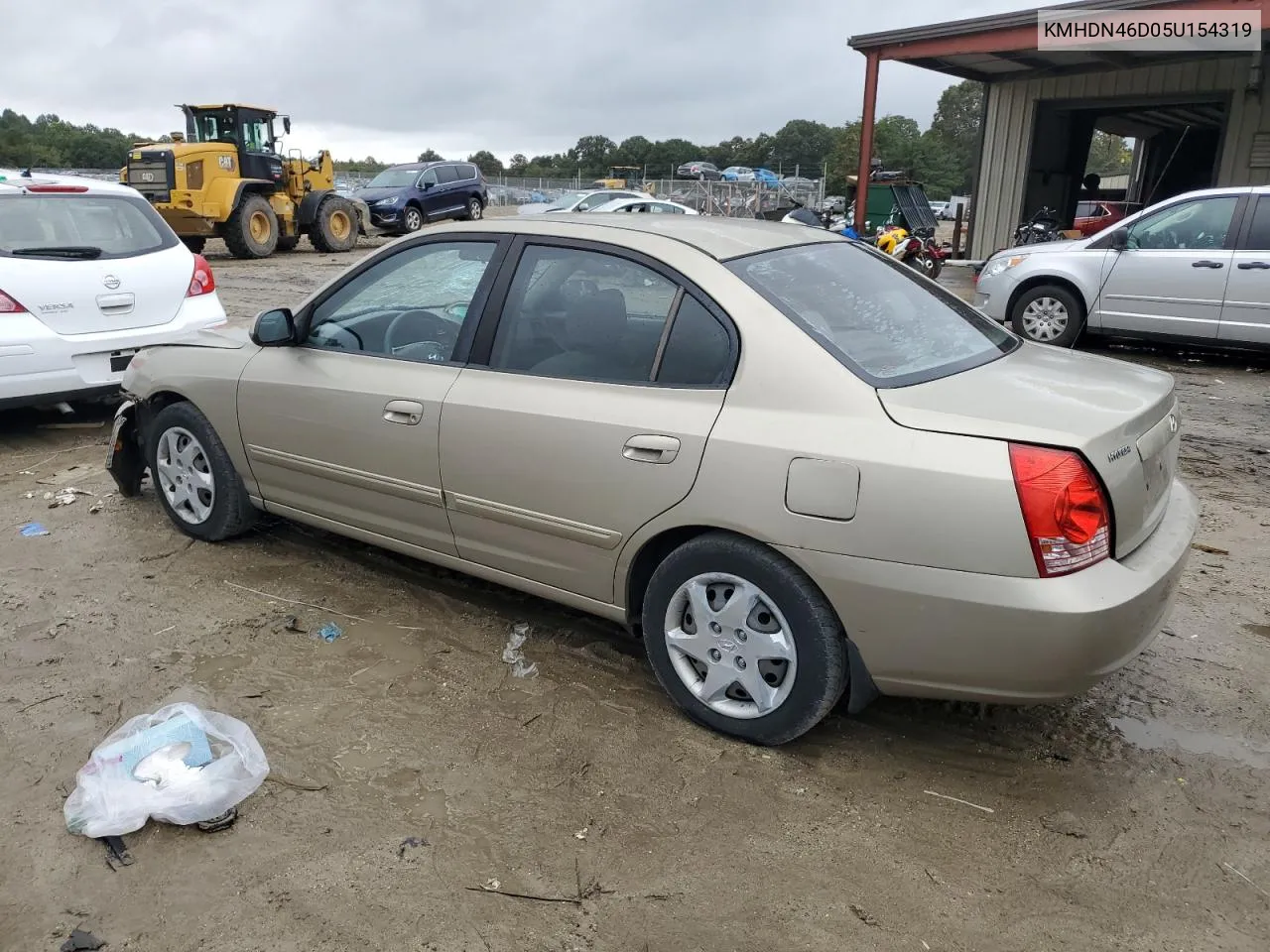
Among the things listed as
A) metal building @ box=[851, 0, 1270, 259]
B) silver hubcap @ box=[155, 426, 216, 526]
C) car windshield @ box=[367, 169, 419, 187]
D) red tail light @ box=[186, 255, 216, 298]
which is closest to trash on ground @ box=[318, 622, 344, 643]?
silver hubcap @ box=[155, 426, 216, 526]

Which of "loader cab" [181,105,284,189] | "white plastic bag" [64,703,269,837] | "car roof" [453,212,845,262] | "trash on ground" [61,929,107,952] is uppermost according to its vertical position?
"loader cab" [181,105,284,189]

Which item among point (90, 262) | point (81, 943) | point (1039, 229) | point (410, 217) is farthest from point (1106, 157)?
point (81, 943)

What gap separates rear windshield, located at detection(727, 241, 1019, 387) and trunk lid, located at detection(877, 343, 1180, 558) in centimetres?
11

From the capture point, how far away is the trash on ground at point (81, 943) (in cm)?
222

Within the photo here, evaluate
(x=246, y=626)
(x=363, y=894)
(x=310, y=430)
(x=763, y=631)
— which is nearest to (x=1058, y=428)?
(x=763, y=631)

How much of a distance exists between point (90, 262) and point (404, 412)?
381cm

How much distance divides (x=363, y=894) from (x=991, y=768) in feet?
5.99

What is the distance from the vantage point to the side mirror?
3.89 metres

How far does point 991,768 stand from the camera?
288 centimetres

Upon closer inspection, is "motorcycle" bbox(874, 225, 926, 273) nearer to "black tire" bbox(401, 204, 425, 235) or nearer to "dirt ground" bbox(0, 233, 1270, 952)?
"dirt ground" bbox(0, 233, 1270, 952)

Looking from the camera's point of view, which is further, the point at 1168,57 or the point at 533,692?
the point at 1168,57

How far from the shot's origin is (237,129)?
18859mm

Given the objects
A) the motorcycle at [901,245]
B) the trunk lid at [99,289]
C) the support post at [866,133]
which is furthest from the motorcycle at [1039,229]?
the trunk lid at [99,289]

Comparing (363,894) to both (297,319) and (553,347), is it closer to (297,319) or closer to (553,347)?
(553,347)
